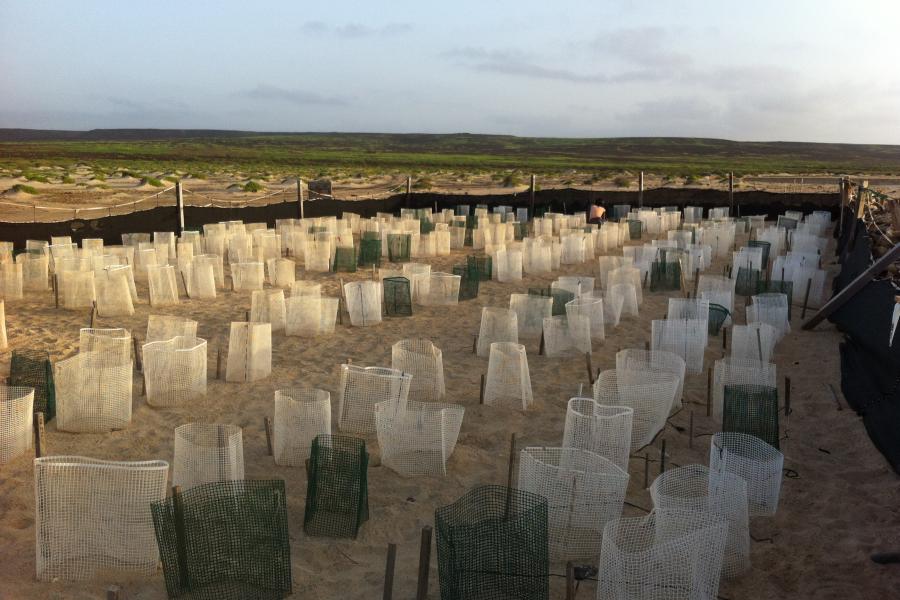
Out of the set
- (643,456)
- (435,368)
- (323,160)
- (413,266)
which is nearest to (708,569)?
(643,456)

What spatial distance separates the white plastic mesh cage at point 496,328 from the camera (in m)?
10.3

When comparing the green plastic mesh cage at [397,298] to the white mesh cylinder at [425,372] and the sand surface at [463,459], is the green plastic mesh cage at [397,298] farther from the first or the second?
the white mesh cylinder at [425,372]

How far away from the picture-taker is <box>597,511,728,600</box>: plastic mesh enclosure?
15.5 ft

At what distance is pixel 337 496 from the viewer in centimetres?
607

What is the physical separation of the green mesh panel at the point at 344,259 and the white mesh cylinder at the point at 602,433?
10.3 metres

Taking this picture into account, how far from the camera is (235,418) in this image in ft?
27.2

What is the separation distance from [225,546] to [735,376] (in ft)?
18.7

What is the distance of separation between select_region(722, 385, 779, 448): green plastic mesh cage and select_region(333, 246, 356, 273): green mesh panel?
397 inches

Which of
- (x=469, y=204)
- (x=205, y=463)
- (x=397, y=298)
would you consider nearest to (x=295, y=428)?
(x=205, y=463)

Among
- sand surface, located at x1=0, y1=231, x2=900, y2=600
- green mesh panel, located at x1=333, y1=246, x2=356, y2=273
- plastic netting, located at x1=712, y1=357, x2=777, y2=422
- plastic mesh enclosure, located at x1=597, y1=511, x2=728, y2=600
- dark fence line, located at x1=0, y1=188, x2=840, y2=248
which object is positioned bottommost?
sand surface, located at x1=0, y1=231, x2=900, y2=600

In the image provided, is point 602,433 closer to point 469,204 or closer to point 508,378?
point 508,378

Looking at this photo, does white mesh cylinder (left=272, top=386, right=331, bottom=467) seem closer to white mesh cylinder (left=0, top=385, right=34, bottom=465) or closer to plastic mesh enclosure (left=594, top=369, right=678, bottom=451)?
white mesh cylinder (left=0, top=385, right=34, bottom=465)

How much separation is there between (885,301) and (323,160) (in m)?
88.0

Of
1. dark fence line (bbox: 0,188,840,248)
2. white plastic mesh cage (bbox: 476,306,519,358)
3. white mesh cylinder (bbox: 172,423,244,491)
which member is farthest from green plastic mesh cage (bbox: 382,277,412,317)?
dark fence line (bbox: 0,188,840,248)
